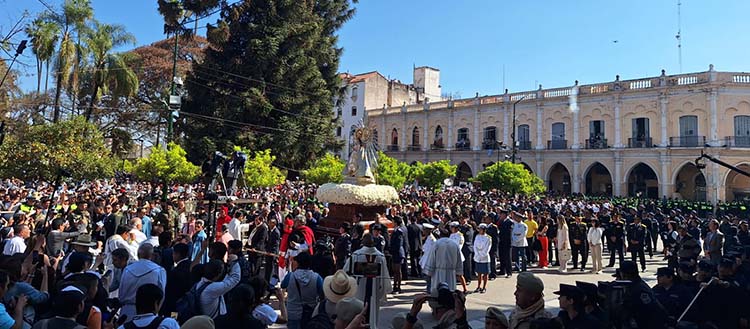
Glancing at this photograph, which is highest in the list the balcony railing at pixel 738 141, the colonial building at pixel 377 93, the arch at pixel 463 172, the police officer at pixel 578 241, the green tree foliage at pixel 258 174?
the colonial building at pixel 377 93

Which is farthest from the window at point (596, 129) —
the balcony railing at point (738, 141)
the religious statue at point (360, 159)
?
the religious statue at point (360, 159)

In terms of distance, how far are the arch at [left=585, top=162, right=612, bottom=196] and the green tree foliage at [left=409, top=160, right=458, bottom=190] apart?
15.1m

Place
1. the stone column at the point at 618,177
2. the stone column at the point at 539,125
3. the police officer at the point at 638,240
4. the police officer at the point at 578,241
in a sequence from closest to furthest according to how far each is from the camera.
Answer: the police officer at the point at 638,240, the police officer at the point at 578,241, the stone column at the point at 618,177, the stone column at the point at 539,125

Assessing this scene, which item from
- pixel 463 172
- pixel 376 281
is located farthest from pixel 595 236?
pixel 463 172

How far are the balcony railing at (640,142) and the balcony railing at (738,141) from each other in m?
4.80

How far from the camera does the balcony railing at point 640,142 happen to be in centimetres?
3690

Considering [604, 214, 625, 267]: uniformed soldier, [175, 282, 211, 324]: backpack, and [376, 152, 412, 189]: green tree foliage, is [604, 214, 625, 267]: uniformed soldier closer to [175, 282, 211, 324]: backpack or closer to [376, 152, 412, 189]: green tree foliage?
[175, 282, 211, 324]: backpack

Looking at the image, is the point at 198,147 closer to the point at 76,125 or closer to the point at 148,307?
the point at 76,125

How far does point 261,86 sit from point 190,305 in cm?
2631

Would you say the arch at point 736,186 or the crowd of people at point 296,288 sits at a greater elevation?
the arch at point 736,186

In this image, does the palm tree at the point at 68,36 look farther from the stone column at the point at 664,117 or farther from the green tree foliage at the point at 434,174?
the stone column at the point at 664,117

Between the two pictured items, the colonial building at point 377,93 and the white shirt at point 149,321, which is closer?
the white shirt at point 149,321

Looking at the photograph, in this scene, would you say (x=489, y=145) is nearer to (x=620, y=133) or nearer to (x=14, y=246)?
(x=620, y=133)

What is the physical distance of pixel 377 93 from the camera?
56938 millimetres
